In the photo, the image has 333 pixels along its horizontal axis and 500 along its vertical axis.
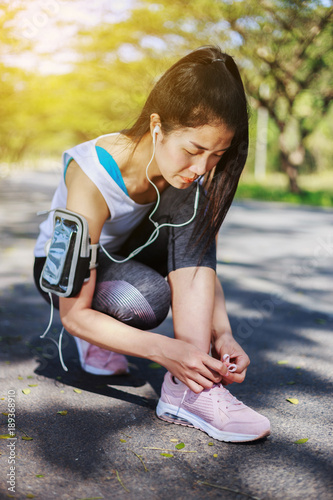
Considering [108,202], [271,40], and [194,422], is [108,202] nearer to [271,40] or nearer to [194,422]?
[194,422]

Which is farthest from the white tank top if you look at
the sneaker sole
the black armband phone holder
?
the sneaker sole

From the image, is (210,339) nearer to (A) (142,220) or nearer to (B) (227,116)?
(A) (142,220)

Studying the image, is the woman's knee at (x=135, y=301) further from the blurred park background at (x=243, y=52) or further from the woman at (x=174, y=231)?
the blurred park background at (x=243, y=52)

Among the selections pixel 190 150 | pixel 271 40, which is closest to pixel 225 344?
pixel 190 150

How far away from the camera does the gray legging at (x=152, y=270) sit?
1788mm

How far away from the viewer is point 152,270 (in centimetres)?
192

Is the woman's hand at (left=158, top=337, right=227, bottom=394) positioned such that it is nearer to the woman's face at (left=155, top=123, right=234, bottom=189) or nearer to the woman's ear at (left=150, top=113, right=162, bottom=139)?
the woman's face at (left=155, top=123, right=234, bottom=189)

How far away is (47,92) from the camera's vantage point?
2248 centimetres

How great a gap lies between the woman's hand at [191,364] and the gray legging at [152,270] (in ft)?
0.87

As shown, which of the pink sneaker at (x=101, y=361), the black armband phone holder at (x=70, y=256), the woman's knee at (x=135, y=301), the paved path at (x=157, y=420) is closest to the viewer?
the paved path at (x=157, y=420)

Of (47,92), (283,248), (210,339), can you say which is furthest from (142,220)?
(47,92)

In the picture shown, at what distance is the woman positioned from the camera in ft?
5.09

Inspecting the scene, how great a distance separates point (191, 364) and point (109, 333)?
0.27 m

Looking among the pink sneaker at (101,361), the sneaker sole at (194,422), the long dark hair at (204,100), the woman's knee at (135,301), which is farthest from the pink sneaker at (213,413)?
the long dark hair at (204,100)
